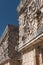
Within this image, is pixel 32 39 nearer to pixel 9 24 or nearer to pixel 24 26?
pixel 24 26

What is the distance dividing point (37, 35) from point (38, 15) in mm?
857

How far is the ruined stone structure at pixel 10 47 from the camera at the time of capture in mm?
10156

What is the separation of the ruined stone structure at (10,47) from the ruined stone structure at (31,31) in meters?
2.88

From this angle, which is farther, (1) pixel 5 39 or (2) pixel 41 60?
(1) pixel 5 39

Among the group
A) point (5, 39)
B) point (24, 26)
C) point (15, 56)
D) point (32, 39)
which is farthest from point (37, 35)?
point (5, 39)

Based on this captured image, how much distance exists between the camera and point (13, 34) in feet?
34.7

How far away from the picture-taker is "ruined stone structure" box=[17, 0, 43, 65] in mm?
6176

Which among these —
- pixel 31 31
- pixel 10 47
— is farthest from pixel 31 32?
pixel 10 47

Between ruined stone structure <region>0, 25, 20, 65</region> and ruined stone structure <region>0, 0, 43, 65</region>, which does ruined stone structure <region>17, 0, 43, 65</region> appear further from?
ruined stone structure <region>0, 25, 20, 65</region>

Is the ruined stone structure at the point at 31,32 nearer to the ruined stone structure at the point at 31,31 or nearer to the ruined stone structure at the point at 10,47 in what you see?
the ruined stone structure at the point at 31,31

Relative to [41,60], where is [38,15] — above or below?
above

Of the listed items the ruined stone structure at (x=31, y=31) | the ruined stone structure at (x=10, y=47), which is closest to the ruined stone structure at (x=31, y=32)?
the ruined stone structure at (x=31, y=31)

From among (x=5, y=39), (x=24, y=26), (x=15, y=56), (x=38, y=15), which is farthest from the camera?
(x=5, y=39)

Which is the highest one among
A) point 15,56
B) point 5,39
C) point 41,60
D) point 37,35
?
point 5,39
